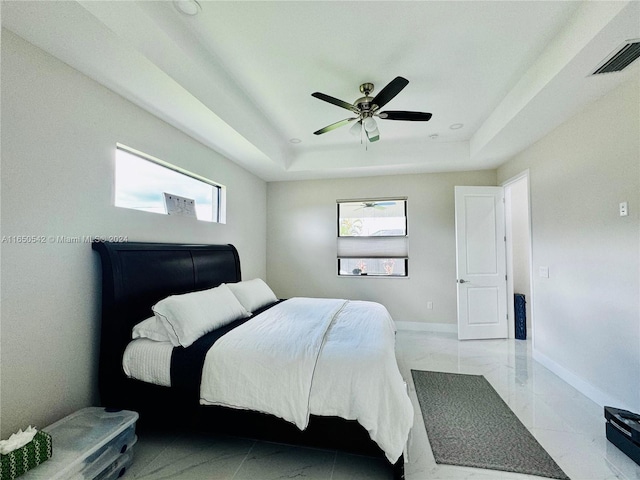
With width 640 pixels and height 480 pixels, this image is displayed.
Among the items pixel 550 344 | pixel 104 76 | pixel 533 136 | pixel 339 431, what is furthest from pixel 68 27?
pixel 550 344

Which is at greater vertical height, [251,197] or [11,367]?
[251,197]

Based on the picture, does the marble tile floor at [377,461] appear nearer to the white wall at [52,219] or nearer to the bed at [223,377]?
the bed at [223,377]

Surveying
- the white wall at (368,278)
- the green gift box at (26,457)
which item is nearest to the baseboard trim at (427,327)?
the white wall at (368,278)

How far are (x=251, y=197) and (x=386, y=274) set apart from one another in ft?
8.60

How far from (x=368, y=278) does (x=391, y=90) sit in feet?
10.4

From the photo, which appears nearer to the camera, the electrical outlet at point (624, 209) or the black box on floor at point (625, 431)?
the black box on floor at point (625, 431)

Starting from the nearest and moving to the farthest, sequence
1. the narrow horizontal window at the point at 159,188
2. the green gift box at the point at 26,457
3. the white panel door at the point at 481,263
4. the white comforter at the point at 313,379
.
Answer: the green gift box at the point at 26,457 → the white comforter at the point at 313,379 → the narrow horizontal window at the point at 159,188 → the white panel door at the point at 481,263

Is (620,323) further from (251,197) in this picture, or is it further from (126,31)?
(251,197)

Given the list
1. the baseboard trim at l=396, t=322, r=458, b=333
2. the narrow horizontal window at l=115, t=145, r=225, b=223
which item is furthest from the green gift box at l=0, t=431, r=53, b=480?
the baseboard trim at l=396, t=322, r=458, b=333

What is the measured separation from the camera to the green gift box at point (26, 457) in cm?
120

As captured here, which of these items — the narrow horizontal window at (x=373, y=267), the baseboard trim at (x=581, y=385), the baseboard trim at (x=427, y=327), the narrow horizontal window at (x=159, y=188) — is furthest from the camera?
the narrow horizontal window at (x=373, y=267)

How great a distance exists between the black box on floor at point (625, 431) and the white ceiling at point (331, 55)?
2.42 meters

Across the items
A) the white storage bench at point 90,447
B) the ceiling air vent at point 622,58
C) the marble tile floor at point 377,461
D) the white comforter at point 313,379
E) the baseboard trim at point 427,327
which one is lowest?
the marble tile floor at point 377,461

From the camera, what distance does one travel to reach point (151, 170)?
103 inches
